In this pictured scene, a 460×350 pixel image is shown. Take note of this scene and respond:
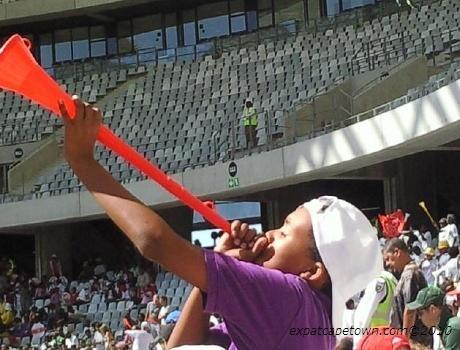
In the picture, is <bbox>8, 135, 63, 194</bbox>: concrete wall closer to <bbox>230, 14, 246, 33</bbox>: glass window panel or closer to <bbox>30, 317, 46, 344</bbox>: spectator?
<bbox>230, 14, 246, 33</bbox>: glass window panel

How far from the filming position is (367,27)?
22.1 meters

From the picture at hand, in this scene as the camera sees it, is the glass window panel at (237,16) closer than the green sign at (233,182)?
No

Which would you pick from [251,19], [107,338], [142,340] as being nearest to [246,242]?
[142,340]

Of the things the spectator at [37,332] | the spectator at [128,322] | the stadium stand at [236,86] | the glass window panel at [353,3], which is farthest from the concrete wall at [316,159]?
the glass window panel at [353,3]

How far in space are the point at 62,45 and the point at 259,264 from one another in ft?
90.1

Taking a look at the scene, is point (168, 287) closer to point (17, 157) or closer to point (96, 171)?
point (17, 157)

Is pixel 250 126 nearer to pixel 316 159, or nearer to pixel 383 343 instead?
pixel 316 159

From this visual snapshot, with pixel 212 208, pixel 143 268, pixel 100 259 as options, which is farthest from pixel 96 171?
pixel 100 259

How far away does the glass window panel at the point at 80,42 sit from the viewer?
93.7 ft

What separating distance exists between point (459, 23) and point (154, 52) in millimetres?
9833

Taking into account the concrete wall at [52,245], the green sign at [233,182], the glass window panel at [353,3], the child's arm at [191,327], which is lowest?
the concrete wall at [52,245]

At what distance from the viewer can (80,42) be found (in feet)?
93.7

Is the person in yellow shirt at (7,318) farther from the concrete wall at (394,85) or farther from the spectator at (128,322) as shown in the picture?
the concrete wall at (394,85)

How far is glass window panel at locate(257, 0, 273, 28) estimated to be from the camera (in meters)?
26.4
